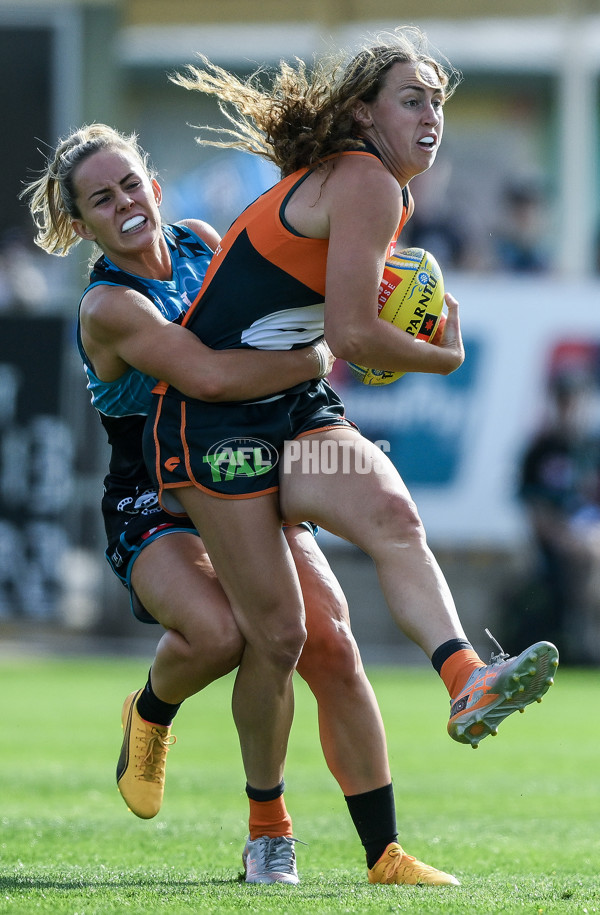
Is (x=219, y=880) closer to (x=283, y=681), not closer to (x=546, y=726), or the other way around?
(x=283, y=681)

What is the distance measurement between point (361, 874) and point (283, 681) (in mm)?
726

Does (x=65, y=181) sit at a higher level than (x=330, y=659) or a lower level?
higher

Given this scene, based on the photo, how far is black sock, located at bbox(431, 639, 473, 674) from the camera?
3600 mm

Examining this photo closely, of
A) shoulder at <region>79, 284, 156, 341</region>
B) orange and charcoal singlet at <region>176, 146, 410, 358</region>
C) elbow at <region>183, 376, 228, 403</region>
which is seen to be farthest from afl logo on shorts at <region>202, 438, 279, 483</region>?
shoulder at <region>79, 284, 156, 341</region>

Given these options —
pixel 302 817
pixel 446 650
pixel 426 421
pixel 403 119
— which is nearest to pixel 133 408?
pixel 403 119

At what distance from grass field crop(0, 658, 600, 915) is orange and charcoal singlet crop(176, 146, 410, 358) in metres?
1.56

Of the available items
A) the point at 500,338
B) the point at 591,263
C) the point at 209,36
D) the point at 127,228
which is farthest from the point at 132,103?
the point at 127,228

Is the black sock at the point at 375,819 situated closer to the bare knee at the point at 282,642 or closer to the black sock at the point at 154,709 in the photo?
the bare knee at the point at 282,642

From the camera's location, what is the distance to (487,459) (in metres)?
13.4

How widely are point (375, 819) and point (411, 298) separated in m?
1.53

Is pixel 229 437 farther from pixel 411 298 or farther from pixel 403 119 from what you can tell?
pixel 403 119

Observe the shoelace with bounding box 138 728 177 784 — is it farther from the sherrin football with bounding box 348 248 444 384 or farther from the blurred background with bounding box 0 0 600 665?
the blurred background with bounding box 0 0 600 665

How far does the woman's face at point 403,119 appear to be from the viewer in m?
3.91

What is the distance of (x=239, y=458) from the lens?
3914 mm
